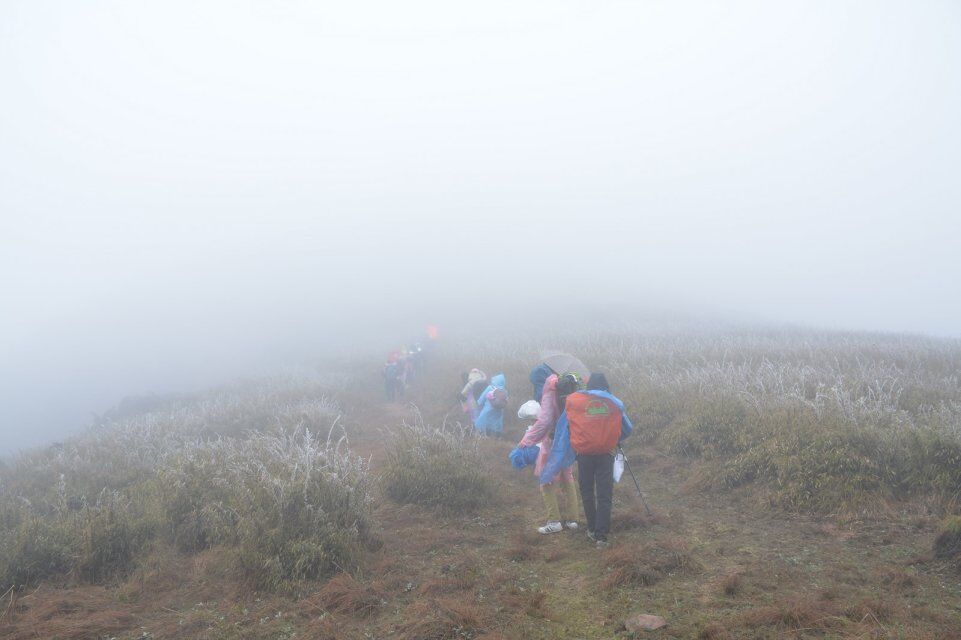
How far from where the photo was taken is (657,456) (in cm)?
780

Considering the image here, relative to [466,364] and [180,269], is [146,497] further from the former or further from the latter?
[180,269]

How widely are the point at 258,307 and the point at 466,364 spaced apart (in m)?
54.8

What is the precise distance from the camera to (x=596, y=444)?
5164 millimetres

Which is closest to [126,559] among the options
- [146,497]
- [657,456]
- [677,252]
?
[146,497]

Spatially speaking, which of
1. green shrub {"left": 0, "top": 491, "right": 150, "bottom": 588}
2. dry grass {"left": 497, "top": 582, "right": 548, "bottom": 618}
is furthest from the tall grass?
green shrub {"left": 0, "top": 491, "right": 150, "bottom": 588}

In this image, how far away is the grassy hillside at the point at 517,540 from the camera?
356cm

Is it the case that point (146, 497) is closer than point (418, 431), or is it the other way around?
point (146, 497)

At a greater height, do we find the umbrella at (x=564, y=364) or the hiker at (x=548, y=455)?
the umbrella at (x=564, y=364)

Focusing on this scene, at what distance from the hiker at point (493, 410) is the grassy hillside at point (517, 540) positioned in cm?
148

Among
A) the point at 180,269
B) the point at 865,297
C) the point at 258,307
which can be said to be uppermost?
the point at 180,269

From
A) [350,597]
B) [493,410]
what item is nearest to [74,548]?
[350,597]

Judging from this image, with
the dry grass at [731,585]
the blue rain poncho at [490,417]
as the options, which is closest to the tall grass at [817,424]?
the dry grass at [731,585]

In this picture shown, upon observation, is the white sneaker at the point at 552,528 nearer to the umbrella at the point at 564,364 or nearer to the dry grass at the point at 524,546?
the dry grass at the point at 524,546

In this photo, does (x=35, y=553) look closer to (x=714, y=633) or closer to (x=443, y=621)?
(x=443, y=621)
